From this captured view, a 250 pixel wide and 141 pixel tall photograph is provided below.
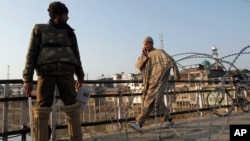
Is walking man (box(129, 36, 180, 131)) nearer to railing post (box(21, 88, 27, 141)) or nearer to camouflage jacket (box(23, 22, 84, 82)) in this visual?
railing post (box(21, 88, 27, 141))

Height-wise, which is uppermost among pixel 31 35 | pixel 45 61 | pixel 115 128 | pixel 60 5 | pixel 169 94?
pixel 60 5

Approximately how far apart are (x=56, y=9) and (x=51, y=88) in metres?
0.93

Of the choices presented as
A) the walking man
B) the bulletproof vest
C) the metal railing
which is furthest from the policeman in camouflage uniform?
the walking man

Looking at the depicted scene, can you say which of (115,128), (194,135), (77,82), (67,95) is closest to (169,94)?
(115,128)

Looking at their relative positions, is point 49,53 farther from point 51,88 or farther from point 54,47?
point 51,88

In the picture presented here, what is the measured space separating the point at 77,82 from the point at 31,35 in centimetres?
89

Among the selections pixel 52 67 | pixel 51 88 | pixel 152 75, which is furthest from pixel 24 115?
pixel 152 75

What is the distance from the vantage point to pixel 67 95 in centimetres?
326

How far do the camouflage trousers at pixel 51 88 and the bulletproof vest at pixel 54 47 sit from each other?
7.3 inches

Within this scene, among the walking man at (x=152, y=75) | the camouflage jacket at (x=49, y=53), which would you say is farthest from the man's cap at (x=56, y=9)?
the walking man at (x=152, y=75)

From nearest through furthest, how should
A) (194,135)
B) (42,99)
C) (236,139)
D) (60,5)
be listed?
1. (236,139)
2. (42,99)
3. (60,5)
4. (194,135)

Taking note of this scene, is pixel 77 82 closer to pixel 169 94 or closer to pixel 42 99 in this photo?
pixel 42 99

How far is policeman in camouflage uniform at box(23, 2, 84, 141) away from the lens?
3.10 m

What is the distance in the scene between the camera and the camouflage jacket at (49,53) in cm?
312
